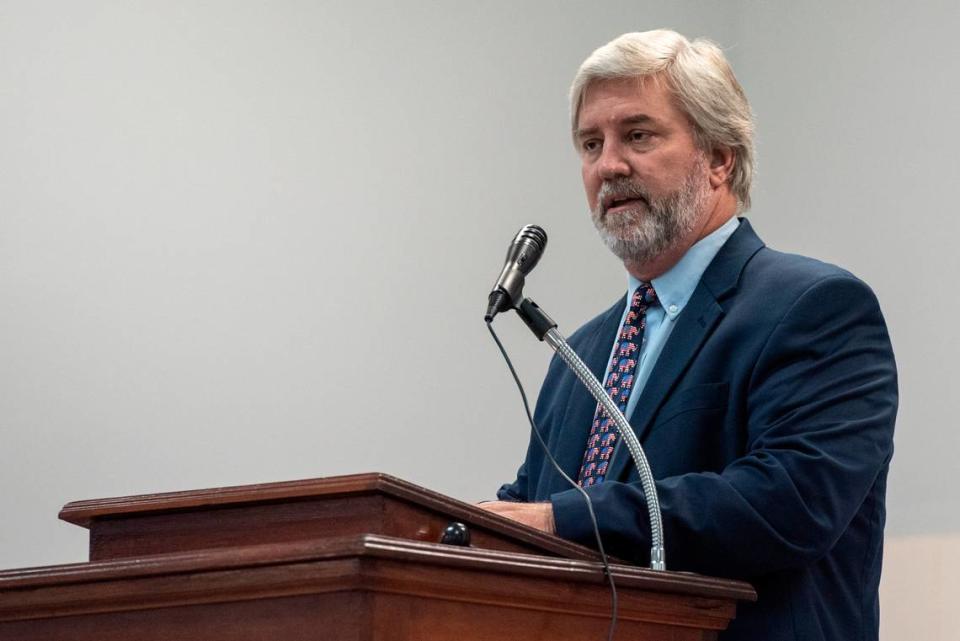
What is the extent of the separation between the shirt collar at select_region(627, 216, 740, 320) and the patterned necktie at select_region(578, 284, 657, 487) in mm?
45

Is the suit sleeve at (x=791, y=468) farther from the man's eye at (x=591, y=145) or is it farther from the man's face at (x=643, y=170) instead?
the man's eye at (x=591, y=145)

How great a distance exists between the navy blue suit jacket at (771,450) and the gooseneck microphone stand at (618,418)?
42mm

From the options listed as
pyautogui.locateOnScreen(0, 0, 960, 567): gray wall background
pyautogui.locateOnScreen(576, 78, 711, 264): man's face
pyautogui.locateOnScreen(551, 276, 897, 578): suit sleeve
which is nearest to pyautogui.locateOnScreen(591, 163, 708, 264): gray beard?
pyautogui.locateOnScreen(576, 78, 711, 264): man's face

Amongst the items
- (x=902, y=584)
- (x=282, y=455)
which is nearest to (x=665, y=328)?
(x=282, y=455)

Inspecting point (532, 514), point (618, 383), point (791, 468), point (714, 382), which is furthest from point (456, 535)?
point (618, 383)

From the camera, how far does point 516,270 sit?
6.18 ft

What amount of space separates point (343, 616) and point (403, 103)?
298cm

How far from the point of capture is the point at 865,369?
81.2 inches

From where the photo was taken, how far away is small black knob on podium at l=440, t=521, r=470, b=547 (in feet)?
5.02

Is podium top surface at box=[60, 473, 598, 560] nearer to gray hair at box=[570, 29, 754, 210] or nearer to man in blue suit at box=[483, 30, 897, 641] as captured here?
man in blue suit at box=[483, 30, 897, 641]

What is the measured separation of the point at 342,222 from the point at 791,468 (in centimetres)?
229

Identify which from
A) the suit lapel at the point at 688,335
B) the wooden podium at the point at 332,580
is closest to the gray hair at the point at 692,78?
the suit lapel at the point at 688,335

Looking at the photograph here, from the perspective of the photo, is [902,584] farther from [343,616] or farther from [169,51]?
[343,616]

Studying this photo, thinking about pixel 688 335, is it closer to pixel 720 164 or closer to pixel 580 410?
pixel 580 410
